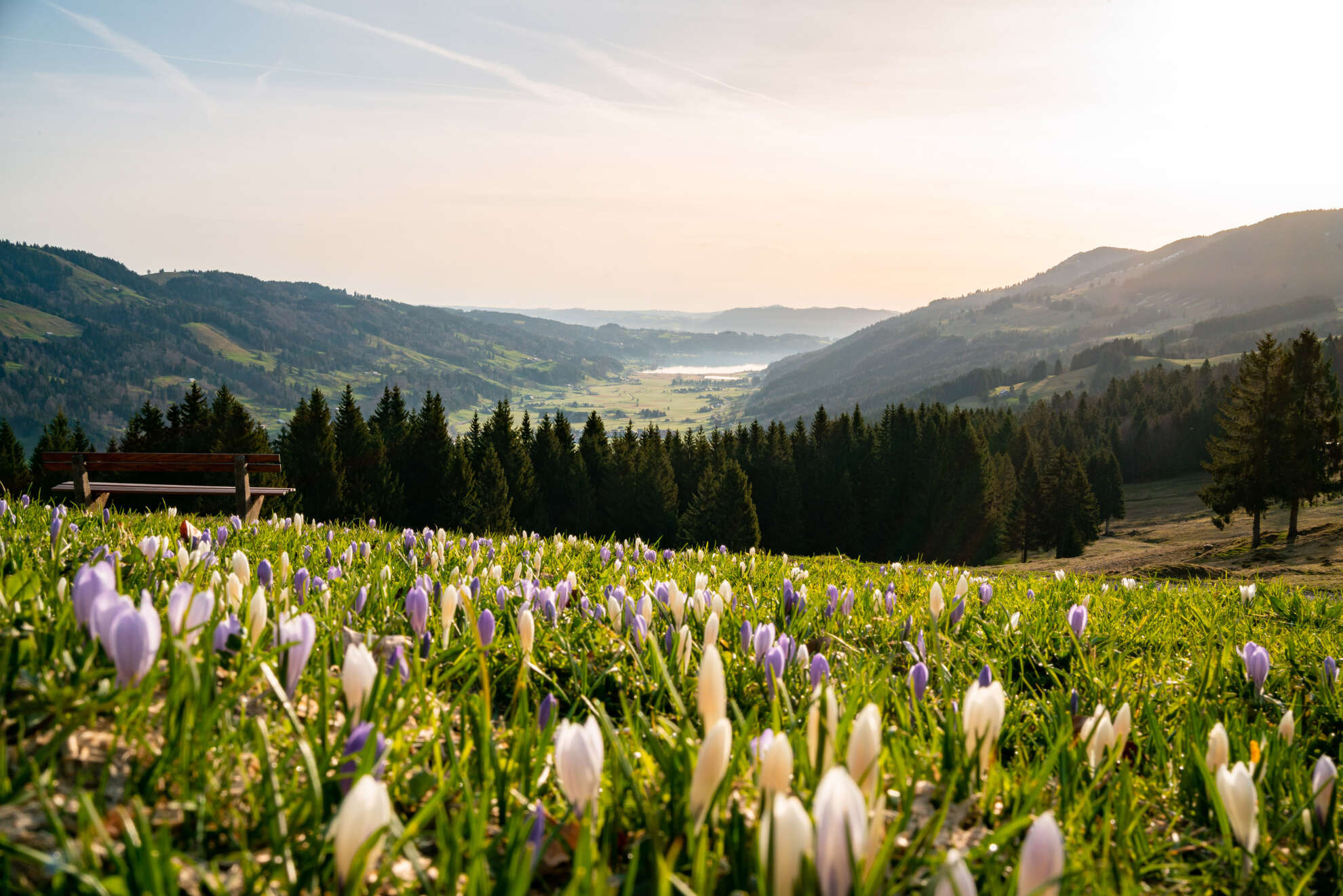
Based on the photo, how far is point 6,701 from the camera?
2.01 m

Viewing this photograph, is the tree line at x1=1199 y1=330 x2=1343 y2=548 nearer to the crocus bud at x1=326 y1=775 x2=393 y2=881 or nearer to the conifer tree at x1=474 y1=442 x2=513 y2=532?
the conifer tree at x1=474 y1=442 x2=513 y2=532

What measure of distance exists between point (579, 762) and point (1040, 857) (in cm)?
100

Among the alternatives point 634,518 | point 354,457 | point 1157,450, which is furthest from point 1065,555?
point 354,457

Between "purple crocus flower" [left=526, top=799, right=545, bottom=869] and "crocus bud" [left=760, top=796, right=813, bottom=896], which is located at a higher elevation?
"crocus bud" [left=760, top=796, right=813, bottom=896]

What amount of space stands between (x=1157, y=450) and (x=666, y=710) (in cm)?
16676

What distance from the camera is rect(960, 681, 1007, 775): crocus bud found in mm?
2330

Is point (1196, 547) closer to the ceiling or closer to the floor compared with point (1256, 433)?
closer to the floor

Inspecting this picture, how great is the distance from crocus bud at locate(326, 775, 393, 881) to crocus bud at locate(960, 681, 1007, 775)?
64.4 inches

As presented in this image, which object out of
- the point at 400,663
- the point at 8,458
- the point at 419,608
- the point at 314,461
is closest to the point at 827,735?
the point at 400,663

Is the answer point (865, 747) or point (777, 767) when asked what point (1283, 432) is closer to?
point (865, 747)

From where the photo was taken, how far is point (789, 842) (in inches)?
55.9

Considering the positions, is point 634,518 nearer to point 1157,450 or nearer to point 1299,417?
point 1299,417

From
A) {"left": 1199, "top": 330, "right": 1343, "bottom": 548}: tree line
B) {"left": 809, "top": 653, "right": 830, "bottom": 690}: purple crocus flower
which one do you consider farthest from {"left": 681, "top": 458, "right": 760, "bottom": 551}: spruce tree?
{"left": 809, "top": 653, "right": 830, "bottom": 690}: purple crocus flower

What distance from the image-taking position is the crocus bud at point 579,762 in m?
1.84
